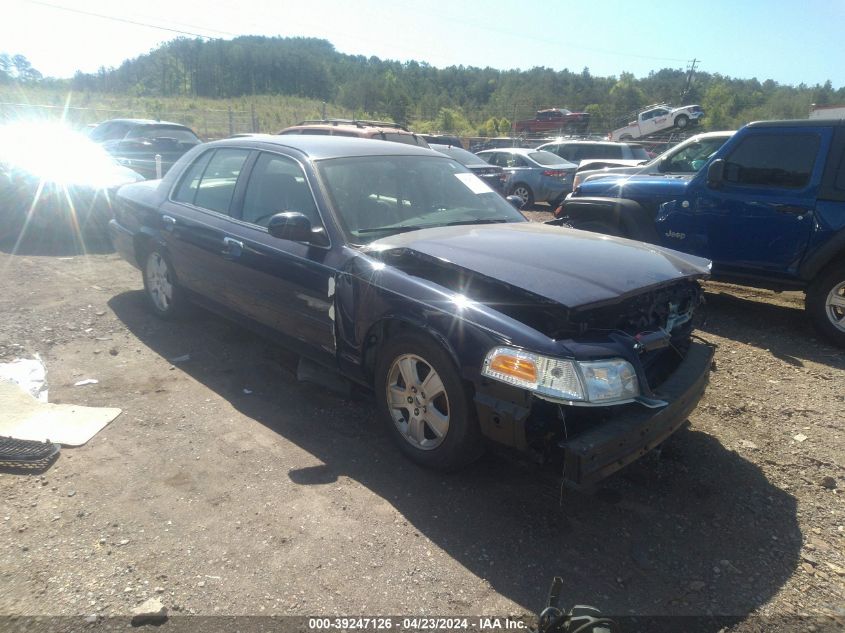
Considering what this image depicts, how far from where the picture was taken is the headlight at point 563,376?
2564 millimetres

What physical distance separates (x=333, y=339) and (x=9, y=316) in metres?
3.86

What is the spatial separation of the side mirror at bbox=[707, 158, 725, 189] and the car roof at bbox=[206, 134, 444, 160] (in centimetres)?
297

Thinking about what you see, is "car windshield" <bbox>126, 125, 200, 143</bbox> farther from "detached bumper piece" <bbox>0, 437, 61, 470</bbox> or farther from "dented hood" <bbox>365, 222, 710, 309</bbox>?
"dented hood" <bbox>365, 222, 710, 309</bbox>

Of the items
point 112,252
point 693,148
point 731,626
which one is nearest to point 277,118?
point 112,252

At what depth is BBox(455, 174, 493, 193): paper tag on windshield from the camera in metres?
4.45

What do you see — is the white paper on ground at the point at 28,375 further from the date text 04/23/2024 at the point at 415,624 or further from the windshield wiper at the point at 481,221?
the windshield wiper at the point at 481,221

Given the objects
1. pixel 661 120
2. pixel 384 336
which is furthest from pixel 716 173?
pixel 661 120

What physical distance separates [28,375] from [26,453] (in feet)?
3.82

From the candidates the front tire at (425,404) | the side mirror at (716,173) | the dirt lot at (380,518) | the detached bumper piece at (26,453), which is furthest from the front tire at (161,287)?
the side mirror at (716,173)

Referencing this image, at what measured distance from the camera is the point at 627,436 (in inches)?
101

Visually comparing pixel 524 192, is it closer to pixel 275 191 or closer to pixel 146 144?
pixel 146 144

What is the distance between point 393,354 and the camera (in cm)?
322

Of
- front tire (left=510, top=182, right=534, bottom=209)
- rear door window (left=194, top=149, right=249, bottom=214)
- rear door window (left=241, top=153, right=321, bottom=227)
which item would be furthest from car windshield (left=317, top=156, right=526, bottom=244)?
front tire (left=510, top=182, right=534, bottom=209)

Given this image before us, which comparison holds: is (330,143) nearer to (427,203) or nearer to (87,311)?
(427,203)
